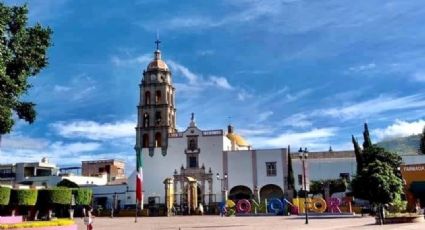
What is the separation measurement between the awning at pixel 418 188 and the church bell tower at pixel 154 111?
30329mm

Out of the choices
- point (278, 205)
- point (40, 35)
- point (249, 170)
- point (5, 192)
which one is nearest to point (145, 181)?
point (249, 170)

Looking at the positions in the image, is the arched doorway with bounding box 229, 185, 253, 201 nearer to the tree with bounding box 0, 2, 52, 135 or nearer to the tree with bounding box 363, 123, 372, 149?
the tree with bounding box 363, 123, 372, 149

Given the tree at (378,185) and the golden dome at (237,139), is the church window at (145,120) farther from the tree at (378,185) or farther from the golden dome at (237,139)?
the tree at (378,185)

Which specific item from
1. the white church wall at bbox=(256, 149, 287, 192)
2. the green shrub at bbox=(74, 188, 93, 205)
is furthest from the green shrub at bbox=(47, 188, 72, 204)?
the white church wall at bbox=(256, 149, 287, 192)

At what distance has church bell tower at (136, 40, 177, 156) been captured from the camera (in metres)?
63.5

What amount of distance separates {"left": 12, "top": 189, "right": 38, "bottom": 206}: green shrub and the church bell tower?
24.3 meters

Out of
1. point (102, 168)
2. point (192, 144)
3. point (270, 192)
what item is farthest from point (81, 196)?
point (102, 168)

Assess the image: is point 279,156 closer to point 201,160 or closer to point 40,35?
point 201,160

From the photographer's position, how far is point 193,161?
62469mm

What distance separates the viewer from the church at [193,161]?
59.9 m

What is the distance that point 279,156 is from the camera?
197 ft

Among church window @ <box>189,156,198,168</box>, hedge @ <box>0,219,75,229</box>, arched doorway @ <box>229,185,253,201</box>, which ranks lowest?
hedge @ <box>0,219,75,229</box>

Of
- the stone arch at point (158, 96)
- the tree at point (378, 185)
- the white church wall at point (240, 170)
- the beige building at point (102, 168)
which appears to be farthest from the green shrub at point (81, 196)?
the beige building at point (102, 168)

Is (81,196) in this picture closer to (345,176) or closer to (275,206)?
(275,206)
